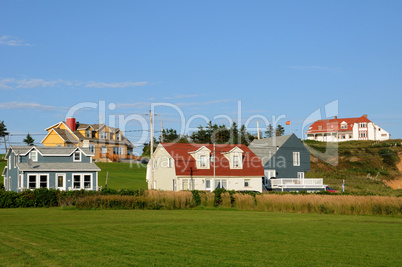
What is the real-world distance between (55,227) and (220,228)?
7816mm

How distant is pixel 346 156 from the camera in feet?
320

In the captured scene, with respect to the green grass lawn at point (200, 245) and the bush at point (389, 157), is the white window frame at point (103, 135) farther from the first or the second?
the green grass lawn at point (200, 245)

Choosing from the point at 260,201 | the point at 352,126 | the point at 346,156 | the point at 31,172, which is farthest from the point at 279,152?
the point at 352,126

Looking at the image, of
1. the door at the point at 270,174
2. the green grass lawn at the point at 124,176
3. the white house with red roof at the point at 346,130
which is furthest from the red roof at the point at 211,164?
the white house with red roof at the point at 346,130

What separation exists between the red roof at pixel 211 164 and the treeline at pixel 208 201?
13.2 metres

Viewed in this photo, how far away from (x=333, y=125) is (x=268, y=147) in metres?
66.4

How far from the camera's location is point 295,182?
5766 cm

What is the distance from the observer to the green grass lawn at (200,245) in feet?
45.9

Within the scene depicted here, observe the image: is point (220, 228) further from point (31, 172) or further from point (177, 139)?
point (177, 139)

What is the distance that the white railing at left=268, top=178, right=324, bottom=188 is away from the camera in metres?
56.5

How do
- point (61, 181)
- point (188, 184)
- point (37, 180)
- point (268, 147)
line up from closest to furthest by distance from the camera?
point (37, 180) < point (61, 181) < point (188, 184) < point (268, 147)

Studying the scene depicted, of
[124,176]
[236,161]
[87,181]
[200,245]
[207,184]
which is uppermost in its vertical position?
[236,161]

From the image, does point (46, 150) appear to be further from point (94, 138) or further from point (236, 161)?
point (94, 138)

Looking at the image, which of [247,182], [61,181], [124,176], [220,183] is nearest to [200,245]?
[61,181]
